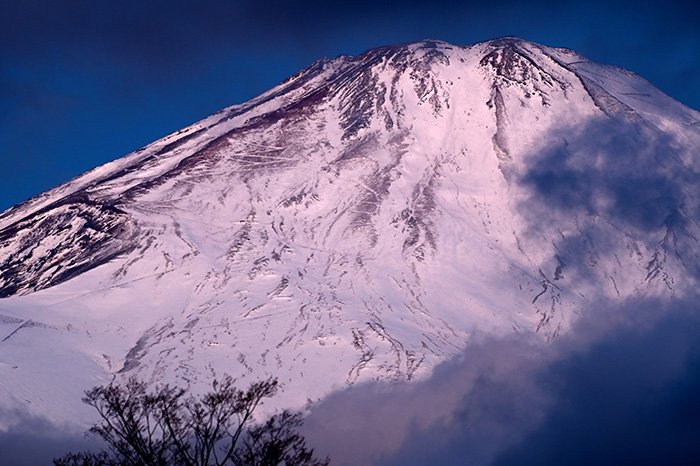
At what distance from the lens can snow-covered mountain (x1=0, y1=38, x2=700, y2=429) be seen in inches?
3538

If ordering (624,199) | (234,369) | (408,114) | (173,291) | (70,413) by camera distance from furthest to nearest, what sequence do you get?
(408,114) < (624,199) < (173,291) < (234,369) < (70,413)

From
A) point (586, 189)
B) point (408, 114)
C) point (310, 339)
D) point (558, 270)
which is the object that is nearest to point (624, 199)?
point (586, 189)

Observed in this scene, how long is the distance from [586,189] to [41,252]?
49.4 m

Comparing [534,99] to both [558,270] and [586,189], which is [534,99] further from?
[558,270]

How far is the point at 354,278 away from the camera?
99.1m

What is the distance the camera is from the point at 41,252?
110 meters

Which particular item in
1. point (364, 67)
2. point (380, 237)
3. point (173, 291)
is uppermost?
point (364, 67)

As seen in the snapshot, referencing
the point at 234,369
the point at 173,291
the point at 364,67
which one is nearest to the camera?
the point at 234,369

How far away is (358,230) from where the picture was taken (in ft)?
349

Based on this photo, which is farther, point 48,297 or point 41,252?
point 41,252

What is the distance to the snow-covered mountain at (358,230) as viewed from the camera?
295ft

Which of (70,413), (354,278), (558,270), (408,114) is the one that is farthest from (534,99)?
(70,413)

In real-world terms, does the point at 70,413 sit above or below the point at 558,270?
below

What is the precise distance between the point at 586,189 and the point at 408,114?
19.0m
